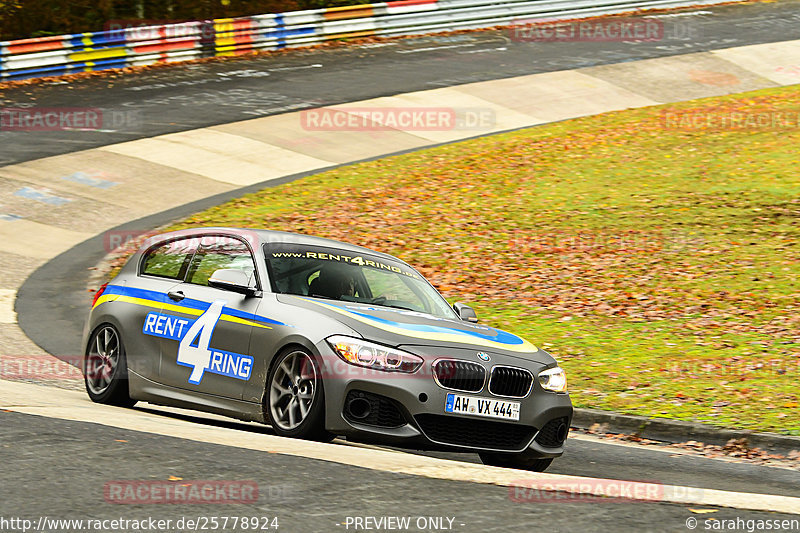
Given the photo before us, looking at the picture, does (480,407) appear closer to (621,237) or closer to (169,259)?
(169,259)

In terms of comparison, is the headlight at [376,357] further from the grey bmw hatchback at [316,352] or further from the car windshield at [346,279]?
the car windshield at [346,279]

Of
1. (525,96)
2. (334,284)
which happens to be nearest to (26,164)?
(525,96)

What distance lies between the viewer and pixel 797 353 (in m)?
12.7

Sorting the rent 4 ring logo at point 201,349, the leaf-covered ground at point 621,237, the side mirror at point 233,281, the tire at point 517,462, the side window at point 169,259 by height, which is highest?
the side mirror at point 233,281

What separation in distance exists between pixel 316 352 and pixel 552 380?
1.72m

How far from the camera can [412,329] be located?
7.83 metres

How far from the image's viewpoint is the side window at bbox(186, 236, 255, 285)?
29.1ft

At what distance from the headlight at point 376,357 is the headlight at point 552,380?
1.03 m

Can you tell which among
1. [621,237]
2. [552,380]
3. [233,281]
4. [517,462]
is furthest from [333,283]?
[621,237]

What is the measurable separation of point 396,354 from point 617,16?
32267 millimetres

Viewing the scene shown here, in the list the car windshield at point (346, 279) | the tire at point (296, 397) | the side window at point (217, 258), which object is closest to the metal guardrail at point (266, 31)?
the side window at point (217, 258)

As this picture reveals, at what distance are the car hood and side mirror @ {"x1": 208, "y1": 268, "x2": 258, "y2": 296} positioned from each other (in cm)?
26

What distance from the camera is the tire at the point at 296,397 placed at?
7.62 metres

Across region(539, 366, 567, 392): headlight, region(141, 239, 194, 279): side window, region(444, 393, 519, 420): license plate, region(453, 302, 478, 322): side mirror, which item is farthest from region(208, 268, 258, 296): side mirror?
region(539, 366, 567, 392): headlight
